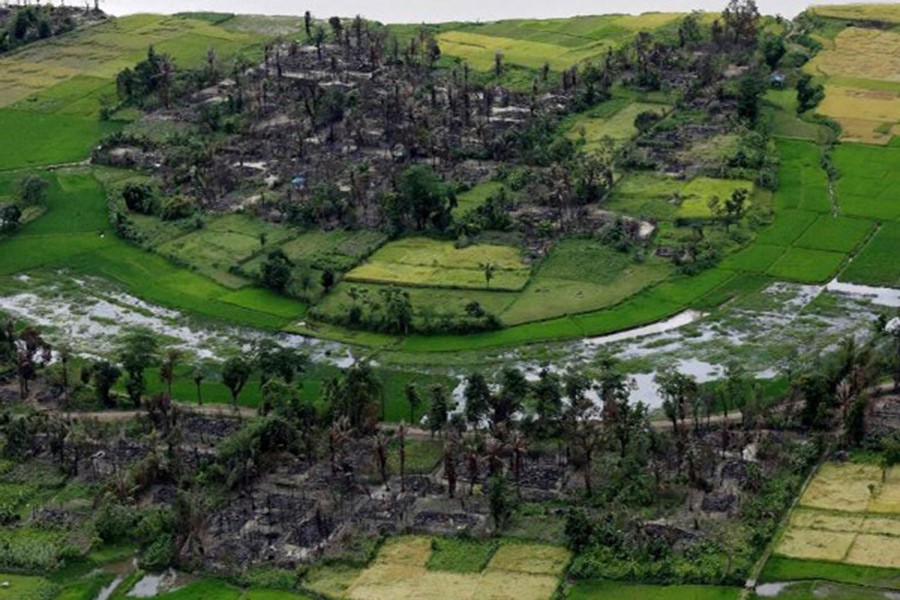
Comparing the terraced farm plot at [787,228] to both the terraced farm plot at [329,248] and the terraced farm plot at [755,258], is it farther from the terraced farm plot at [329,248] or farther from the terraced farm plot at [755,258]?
the terraced farm plot at [329,248]

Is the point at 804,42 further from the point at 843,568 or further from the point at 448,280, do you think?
the point at 843,568

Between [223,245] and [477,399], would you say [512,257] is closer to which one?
[223,245]

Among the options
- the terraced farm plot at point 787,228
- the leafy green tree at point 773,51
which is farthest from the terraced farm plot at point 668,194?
the leafy green tree at point 773,51

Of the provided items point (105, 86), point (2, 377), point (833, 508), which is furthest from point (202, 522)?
point (105, 86)

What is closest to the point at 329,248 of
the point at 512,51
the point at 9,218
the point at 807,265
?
the point at 9,218

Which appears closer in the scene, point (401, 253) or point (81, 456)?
point (81, 456)
